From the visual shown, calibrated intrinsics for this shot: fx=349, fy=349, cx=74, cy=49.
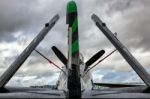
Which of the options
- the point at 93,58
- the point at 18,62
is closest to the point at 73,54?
the point at 18,62

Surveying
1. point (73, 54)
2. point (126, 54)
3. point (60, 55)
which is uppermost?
point (60, 55)

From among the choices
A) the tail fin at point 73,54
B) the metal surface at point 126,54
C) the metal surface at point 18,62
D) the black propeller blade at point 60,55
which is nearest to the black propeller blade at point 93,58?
the black propeller blade at point 60,55

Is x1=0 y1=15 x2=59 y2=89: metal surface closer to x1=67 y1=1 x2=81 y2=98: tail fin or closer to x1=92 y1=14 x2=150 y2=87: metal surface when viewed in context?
x1=67 y1=1 x2=81 y2=98: tail fin

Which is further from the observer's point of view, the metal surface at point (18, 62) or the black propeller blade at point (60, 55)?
the black propeller blade at point (60, 55)

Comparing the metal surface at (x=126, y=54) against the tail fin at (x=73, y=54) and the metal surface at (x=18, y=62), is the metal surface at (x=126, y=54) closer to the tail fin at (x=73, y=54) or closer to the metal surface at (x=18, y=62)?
the tail fin at (x=73, y=54)

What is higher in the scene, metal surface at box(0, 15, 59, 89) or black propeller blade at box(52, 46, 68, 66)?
black propeller blade at box(52, 46, 68, 66)

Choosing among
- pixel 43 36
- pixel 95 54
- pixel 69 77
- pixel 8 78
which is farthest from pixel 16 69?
pixel 95 54

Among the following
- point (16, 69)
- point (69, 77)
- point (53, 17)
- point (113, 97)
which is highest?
point (53, 17)

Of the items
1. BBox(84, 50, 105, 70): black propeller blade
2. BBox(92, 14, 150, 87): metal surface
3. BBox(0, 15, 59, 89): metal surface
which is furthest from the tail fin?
BBox(84, 50, 105, 70): black propeller blade

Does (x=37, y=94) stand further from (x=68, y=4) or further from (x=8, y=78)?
(x=68, y=4)

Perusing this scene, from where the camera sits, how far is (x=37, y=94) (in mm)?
7695

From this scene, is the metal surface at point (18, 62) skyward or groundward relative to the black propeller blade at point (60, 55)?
groundward

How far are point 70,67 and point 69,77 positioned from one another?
9.0 inches

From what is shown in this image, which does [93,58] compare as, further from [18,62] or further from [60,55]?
[18,62]
